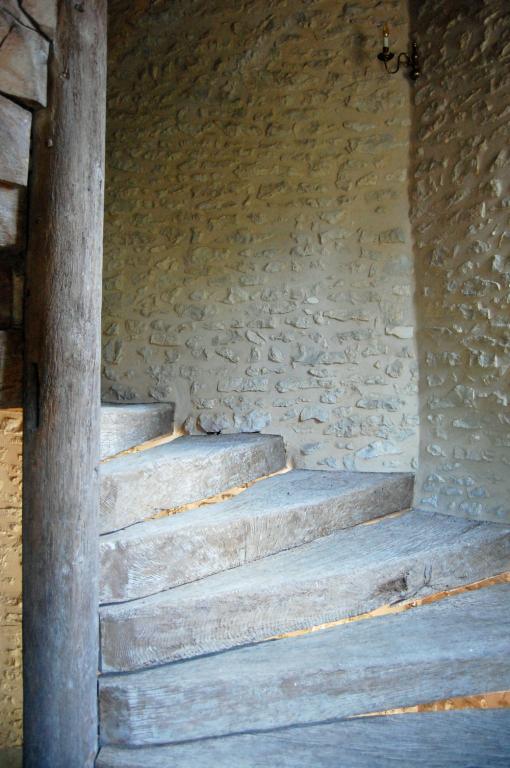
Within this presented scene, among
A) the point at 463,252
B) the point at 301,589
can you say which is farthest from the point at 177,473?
the point at 463,252

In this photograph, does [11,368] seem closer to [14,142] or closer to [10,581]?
[14,142]

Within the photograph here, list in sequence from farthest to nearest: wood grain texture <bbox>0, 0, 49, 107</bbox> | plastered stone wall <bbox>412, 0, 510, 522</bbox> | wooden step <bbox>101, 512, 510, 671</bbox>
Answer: plastered stone wall <bbox>412, 0, 510, 522</bbox>, wooden step <bbox>101, 512, 510, 671</bbox>, wood grain texture <bbox>0, 0, 49, 107</bbox>

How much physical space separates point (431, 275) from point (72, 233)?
2038mm

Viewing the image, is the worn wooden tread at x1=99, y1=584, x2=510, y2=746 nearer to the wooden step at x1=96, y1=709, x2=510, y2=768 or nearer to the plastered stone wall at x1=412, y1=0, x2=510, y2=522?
the wooden step at x1=96, y1=709, x2=510, y2=768

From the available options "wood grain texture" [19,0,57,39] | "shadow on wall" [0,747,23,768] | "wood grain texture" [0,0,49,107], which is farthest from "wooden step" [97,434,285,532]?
"wood grain texture" [19,0,57,39]

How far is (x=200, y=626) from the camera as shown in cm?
194

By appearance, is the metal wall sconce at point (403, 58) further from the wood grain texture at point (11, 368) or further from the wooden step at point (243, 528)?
the wood grain texture at point (11, 368)

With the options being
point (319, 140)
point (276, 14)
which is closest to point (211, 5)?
point (276, 14)

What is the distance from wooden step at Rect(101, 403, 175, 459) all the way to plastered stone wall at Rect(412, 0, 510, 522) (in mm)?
1388

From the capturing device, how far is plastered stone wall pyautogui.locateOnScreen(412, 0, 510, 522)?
9.39 feet

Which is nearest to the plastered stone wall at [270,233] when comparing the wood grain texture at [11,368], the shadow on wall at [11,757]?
the wood grain texture at [11,368]

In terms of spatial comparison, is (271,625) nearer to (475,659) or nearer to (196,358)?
(475,659)

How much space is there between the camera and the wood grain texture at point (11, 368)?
1789mm

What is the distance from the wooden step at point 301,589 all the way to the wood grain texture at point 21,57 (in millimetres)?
1538
